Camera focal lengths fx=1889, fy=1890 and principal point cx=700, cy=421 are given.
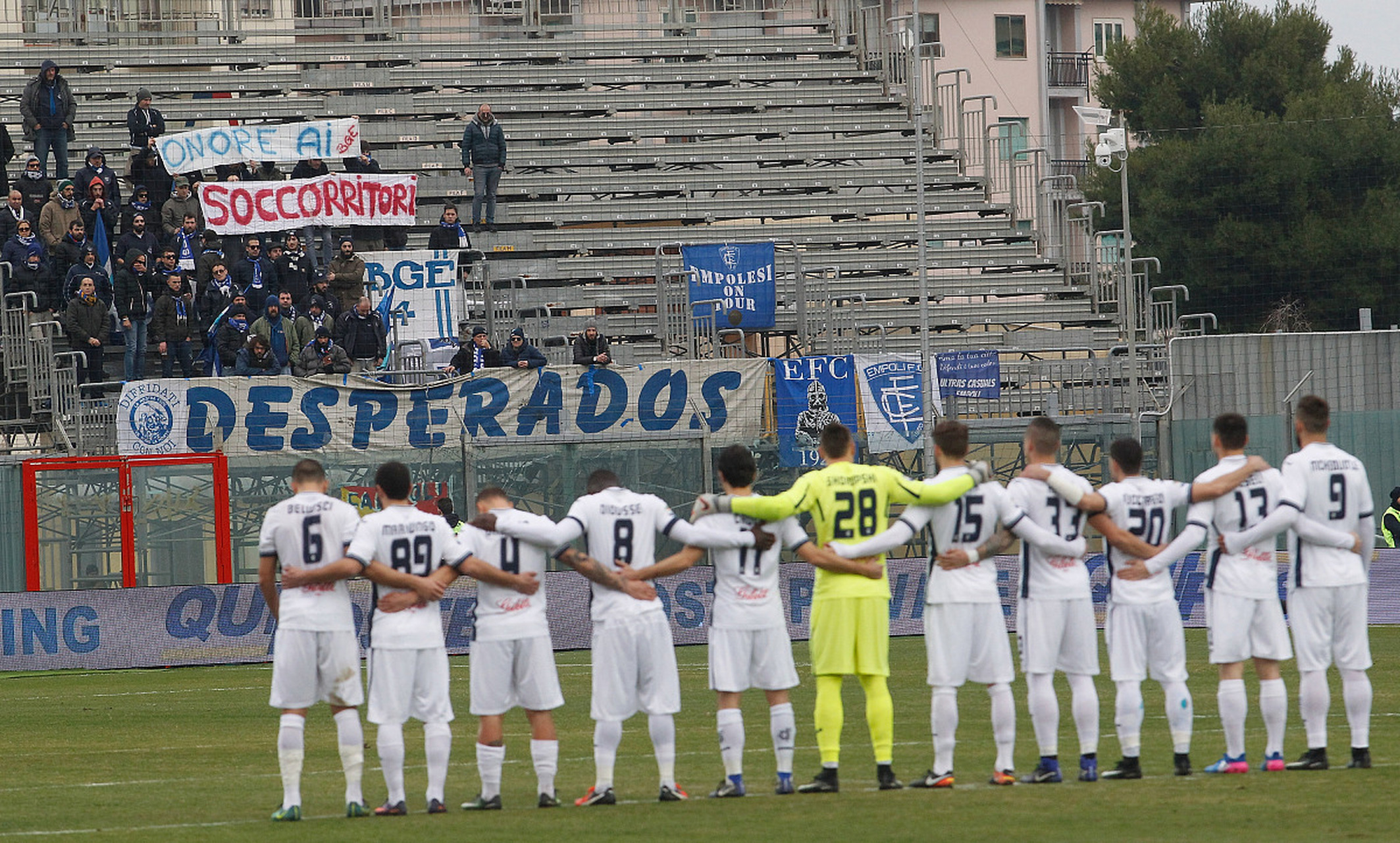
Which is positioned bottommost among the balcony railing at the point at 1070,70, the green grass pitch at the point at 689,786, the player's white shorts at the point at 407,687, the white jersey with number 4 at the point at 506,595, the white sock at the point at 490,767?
the green grass pitch at the point at 689,786

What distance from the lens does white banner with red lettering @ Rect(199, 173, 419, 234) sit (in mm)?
27766

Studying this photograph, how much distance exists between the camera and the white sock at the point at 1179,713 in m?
11.3

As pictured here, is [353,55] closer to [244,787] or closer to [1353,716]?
[244,787]

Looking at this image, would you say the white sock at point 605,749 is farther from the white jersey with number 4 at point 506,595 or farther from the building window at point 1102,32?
the building window at point 1102,32

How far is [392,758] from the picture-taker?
10789mm

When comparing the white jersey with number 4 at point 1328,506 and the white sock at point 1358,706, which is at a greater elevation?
the white jersey with number 4 at point 1328,506

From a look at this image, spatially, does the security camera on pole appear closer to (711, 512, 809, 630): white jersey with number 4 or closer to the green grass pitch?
the green grass pitch

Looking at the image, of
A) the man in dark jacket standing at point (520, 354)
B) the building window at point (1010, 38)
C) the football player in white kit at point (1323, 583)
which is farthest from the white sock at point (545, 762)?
the building window at point (1010, 38)

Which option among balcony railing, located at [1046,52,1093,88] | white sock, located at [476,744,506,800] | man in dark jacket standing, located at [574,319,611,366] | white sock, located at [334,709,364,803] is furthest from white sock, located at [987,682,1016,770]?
balcony railing, located at [1046,52,1093,88]

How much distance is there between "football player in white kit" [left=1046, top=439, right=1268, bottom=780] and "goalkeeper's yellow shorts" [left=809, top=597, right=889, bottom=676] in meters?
1.35

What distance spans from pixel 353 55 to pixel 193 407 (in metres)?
13.8

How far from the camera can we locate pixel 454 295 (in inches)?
1097

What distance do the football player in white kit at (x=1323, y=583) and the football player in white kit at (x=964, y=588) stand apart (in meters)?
1.48

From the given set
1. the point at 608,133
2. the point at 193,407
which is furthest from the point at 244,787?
the point at 608,133
